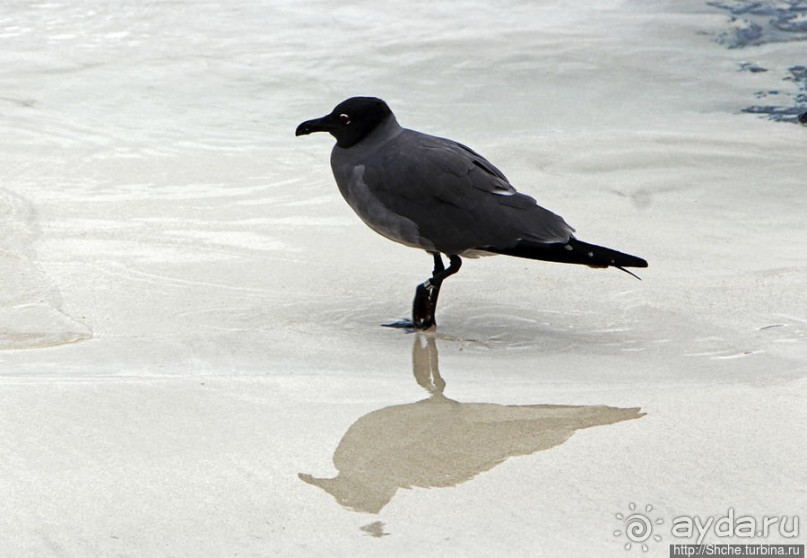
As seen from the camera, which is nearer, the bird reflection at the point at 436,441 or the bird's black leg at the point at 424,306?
→ the bird reflection at the point at 436,441

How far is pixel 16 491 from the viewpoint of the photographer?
2.68m

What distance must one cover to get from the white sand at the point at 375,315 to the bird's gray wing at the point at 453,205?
15.0 inches

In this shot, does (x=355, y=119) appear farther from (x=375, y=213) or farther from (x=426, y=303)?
(x=426, y=303)

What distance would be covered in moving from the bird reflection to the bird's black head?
127 cm

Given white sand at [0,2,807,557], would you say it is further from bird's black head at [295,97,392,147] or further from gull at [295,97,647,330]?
bird's black head at [295,97,392,147]

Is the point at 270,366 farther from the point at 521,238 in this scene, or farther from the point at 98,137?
the point at 98,137

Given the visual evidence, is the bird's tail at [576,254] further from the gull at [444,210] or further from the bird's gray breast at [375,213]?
the bird's gray breast at [375,213]

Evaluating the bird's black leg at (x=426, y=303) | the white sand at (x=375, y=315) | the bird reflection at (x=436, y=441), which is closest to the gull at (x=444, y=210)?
the bird's black leg at (x=426, y=303)

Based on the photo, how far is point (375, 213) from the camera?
4320 mm

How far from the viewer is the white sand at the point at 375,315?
2.70 metres

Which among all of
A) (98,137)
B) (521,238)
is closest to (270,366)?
(521,238)

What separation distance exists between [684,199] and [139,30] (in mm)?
5495

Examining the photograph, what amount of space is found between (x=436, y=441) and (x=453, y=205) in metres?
1.37

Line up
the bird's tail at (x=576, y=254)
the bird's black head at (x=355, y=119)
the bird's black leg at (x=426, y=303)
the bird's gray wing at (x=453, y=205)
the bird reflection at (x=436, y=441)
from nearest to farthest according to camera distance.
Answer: the bird reflection at (x=436, y=441)
the bird's tail at (x=576, y=254)
the bird's gray wing at (x=453, y=205)
the bird's black leg at (x=426, y=303)
the bird's black head at (x=355, y=119)
